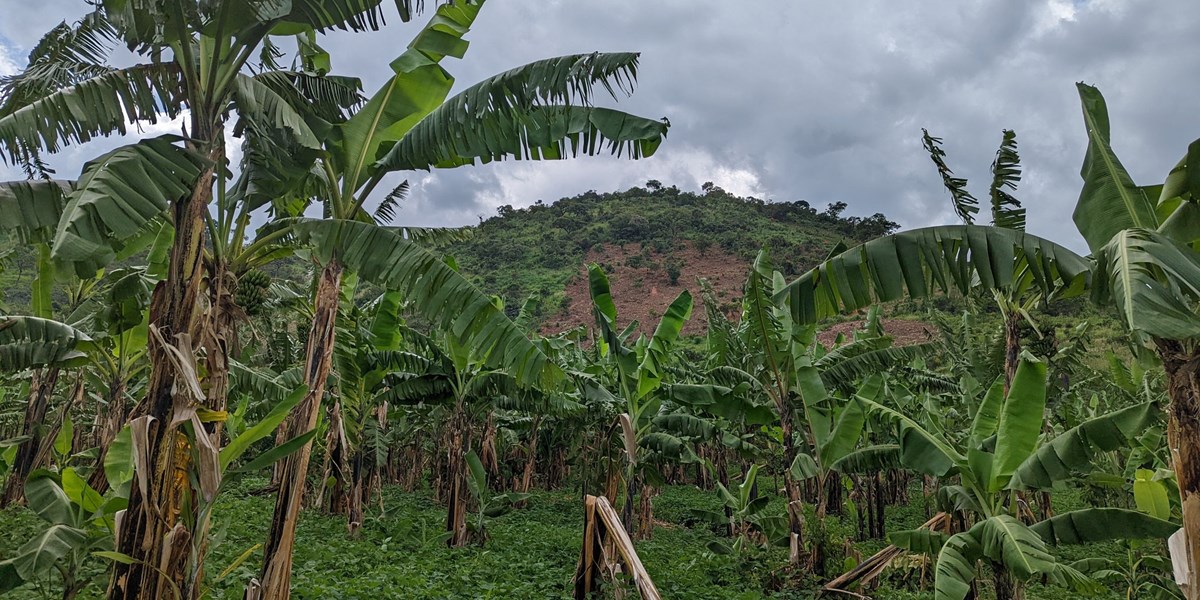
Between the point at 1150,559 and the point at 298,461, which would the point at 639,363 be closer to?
the point at 298,461

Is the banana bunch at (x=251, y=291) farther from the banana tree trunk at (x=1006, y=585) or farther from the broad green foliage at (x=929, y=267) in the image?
the banana tree trunk at (x=1006, y=585)

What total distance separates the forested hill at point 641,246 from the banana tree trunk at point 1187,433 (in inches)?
1481

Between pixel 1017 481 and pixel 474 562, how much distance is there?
22.6 feet

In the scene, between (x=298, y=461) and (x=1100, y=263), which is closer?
(x=1100, y=263)

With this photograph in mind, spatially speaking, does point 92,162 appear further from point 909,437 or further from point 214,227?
point 909,437

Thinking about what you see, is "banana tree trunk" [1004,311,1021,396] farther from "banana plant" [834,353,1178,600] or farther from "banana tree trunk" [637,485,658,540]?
"banana tree trunk" [637,485,658,540]

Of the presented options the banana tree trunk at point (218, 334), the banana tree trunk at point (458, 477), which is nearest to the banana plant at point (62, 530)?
the banana tree trunk at point (218, 334)

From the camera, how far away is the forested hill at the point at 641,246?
4625cm

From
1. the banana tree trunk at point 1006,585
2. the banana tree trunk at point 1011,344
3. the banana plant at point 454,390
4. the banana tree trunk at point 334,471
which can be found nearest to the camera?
the banana tree trunk at point 1006,585

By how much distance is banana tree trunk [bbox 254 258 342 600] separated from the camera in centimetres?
488

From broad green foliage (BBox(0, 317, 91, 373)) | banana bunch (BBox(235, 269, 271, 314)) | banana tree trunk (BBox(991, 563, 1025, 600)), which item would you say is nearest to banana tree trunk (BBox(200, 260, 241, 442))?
banana bunch (BBox(235, 269, 271, 314))

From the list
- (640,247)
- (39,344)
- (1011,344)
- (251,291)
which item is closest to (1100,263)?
(1011,344)

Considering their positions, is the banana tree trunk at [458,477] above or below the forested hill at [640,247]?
below

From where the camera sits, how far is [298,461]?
16.6ft
